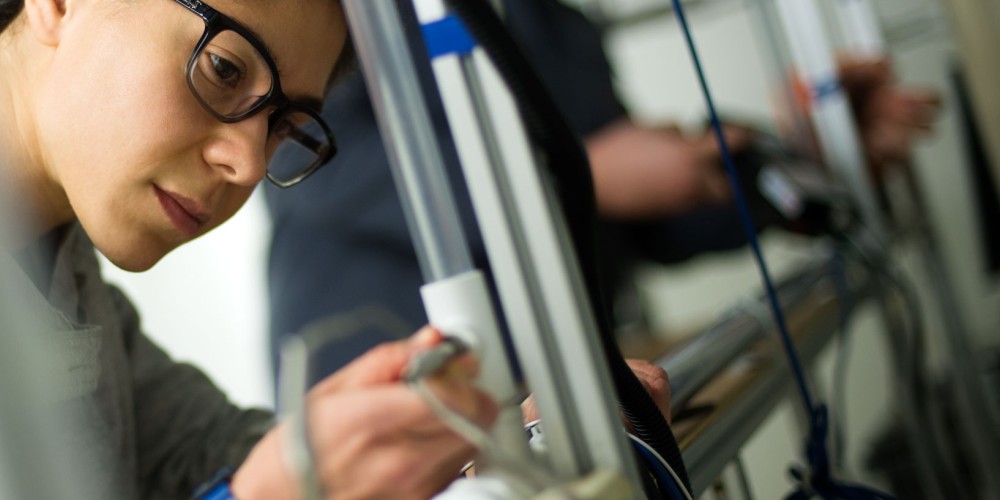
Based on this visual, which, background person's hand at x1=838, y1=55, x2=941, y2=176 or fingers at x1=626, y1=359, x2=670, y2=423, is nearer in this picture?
fingers at x1=626, y1=359, x2=670, y2=423

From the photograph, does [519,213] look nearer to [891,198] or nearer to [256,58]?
[256,58]

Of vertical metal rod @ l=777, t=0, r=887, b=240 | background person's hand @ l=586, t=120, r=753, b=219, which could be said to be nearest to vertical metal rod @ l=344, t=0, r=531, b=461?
background person's hand @ l=586, t=120, r=753, b=219

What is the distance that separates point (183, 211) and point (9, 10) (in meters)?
0.11

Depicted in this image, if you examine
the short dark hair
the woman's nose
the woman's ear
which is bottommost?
the woman's nose

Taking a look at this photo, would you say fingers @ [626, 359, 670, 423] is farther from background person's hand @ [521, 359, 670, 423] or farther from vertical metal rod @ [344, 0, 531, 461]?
vertical metal rod @ [344, 0, 531, 461]

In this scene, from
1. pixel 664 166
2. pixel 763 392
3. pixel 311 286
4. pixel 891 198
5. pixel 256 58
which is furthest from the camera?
pixel 891 198

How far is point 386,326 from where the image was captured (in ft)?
1.56

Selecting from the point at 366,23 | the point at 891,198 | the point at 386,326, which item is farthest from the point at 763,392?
the point at 891,198

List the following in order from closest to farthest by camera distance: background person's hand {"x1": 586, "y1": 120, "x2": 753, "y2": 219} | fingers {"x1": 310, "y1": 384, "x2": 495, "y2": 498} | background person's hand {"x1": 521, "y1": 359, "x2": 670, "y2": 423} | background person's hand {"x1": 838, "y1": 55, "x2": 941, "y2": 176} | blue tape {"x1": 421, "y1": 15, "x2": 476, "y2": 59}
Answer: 1. fingers {"x1": 310, "y1": 384, "x2": 495, "y2": 498}
2. blue tape {"x1": 421, "y1": 15, "x2": 476, "y2": 59}
3. background person's hand {"x1": 521, "y1": 359, "x2": 670, "y2": 423}
4. background person's hand {"x1": 586, "y1": 120, "x2": 753, "y2": 219}
5. background person's hand {"x1": 838, "y1": 55, "x2": 941, "y2": 176}

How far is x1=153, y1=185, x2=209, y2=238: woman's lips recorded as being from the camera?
15.7 inches

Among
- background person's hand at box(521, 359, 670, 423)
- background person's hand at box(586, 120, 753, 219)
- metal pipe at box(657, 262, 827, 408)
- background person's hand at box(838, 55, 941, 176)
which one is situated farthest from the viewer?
background person's hand at box(838, 55, 941, 176)

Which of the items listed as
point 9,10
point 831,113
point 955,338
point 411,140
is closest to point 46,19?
point 9,10

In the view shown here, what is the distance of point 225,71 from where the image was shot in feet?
1.28

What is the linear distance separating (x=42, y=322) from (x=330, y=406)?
96 millimetres
